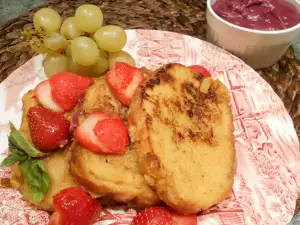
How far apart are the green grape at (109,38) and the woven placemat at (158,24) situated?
0.57 meters

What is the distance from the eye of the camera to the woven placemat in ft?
7.48

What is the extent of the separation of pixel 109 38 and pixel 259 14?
904mm

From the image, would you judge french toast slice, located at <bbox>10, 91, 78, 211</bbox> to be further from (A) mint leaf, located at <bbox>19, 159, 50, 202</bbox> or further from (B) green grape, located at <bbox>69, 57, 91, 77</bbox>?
(B) green grape, located at <bbox>69, 57, 91, 77</bbox>

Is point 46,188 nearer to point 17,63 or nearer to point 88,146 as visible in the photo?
point 88,146

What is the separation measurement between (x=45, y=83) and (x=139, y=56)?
603 mm

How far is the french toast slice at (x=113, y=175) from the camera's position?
1.45 m

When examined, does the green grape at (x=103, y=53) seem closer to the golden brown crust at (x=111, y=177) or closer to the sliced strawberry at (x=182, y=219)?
the golden brown crust at (x=111, y=177)

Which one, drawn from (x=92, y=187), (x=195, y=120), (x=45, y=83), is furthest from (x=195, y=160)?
(x=45, y=83)

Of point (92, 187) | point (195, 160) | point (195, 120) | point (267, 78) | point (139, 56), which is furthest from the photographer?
point (267, 78)

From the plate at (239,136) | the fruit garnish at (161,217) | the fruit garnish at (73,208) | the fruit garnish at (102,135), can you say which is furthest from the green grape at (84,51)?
the fruit garnish at (161,217)

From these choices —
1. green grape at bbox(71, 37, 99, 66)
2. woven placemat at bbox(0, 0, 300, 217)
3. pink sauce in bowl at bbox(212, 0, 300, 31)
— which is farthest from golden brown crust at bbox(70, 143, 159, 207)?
pink sauce in bowl at bbox(212, 0, 300, 31)

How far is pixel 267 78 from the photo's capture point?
2.41 metres

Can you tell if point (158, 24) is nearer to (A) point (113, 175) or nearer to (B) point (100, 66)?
(B) point (100, 66)

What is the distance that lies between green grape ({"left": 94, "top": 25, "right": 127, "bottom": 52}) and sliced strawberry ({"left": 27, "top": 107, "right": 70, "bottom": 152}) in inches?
18.8
